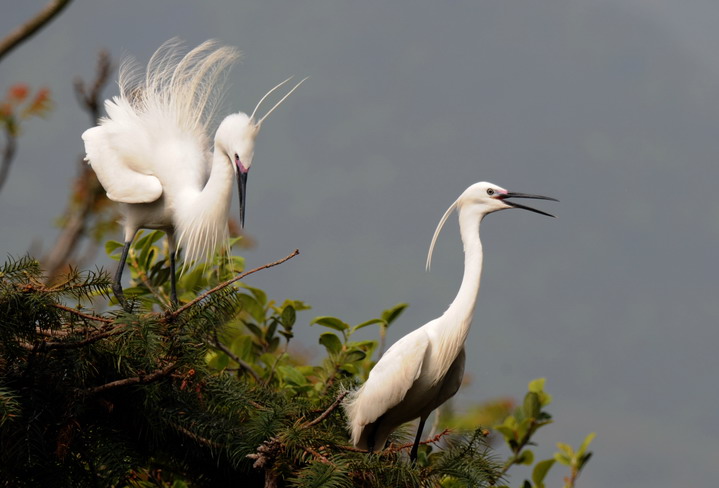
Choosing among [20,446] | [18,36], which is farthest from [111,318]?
[18,36]

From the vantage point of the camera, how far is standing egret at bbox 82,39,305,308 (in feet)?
11.9

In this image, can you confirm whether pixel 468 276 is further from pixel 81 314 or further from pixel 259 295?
pixel 81 314

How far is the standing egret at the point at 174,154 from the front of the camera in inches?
143

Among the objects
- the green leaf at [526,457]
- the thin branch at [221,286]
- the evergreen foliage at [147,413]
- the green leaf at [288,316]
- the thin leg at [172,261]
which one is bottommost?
the evergreen foliage at [147,413]

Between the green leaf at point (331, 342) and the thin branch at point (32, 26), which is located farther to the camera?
the green leaf at point (331, 342)

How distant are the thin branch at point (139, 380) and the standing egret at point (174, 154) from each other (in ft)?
4.38

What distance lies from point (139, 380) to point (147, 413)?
0.18 m

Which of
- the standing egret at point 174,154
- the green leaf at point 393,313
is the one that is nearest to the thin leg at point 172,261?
the standing egret at point 174,154

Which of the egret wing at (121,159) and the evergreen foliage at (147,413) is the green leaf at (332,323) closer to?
the evergreen foliage at (147,413)

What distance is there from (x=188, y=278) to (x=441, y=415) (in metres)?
1.10

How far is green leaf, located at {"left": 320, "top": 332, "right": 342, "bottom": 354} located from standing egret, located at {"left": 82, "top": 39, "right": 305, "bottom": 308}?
0.66 meters

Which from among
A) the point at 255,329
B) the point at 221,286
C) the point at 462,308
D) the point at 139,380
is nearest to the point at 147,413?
the point at 139,380

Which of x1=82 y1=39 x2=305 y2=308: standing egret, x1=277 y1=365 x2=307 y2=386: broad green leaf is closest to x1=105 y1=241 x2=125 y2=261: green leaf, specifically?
x1=82 y1=39 x2=305 y2=308: standing egret

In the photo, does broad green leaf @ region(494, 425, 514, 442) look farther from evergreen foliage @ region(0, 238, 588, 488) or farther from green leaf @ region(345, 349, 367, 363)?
evergreen foliage @ region(0, 238, 588, 488)
